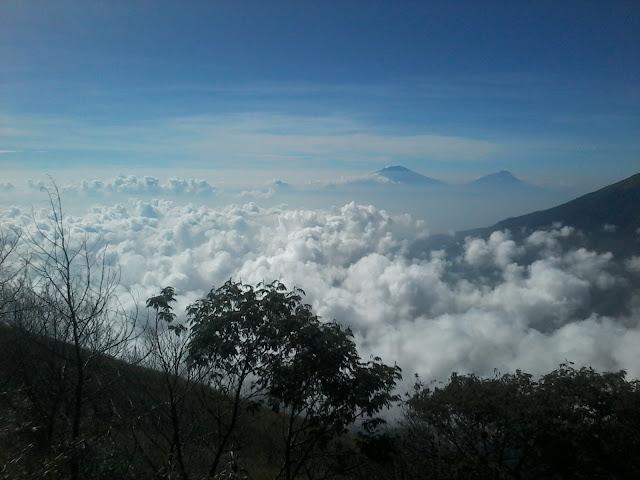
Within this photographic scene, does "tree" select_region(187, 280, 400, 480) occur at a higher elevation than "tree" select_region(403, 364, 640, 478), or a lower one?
higher

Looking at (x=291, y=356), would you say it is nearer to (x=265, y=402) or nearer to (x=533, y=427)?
(x=265, y=402)

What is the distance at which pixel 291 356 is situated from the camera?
32.2 ft

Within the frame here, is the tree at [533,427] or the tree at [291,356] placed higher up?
the tree at [291,356]

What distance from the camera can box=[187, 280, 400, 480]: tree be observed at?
30.7 ft

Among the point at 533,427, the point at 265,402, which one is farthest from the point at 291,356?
the point at 533,427

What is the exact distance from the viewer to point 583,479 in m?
12.1

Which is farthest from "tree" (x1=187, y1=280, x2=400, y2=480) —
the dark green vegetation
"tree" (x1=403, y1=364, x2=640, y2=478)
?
"tree" (x1=403, y1=364, x2=640, y2=478)

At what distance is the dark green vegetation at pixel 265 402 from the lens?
357 inches

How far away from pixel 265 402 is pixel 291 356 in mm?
1443

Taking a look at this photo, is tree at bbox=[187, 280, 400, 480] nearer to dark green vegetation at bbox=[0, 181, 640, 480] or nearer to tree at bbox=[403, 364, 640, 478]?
dark green vegetation at bbox=[0, 181, 640, 480]

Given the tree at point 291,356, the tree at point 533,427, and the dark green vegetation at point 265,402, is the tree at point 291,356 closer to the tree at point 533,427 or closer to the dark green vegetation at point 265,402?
the dark green vegetation at point 265,402

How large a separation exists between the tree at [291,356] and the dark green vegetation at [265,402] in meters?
0.03

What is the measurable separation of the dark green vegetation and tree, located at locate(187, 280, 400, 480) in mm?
29

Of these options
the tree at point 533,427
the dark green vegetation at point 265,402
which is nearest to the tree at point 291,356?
the dark green vegetation at point 265,402
